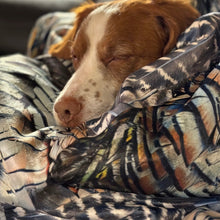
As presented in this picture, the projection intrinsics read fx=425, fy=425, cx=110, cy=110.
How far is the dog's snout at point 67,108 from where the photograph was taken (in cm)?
110

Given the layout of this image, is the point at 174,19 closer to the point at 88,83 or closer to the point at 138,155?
the point at 88,83

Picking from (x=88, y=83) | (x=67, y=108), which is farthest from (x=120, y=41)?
(x=67, y=108)

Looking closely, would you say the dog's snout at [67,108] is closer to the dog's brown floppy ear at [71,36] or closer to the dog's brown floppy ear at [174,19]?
the dog's brown floppy ear at [174,19]

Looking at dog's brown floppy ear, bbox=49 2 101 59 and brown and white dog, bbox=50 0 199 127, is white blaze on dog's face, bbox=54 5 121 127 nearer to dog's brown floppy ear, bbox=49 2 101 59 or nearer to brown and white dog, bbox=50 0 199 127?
brown and white dog, bbox=50 0 199 127

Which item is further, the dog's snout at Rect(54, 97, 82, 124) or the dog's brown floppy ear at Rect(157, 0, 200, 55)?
the dog's brown floppy ear at Rect(157, 0, 200, 55)

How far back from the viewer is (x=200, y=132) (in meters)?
0.87

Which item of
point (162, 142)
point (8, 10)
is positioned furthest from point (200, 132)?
point (8, 10)

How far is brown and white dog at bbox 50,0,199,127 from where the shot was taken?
47.8 inches

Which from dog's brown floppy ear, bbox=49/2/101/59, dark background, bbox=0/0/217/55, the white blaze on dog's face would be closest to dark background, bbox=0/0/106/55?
dark background, bbox=0/0/217/55

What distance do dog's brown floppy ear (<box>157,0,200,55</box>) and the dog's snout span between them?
1.01 ft

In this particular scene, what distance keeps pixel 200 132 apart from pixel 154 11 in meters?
0.54

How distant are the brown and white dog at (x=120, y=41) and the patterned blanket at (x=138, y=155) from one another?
0.23 meters

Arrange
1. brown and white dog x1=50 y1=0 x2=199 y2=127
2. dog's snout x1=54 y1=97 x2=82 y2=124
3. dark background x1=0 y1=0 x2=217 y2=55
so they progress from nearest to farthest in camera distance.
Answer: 1. dog's snout x1=54 y1=97 x2=82 y2=124
2. brown and white dog x1=50 y1=0 x2=199 y2=127
3. dark background x1=0 y1=0 x2=217 y2=55

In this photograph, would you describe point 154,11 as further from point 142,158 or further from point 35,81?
point 142,158
